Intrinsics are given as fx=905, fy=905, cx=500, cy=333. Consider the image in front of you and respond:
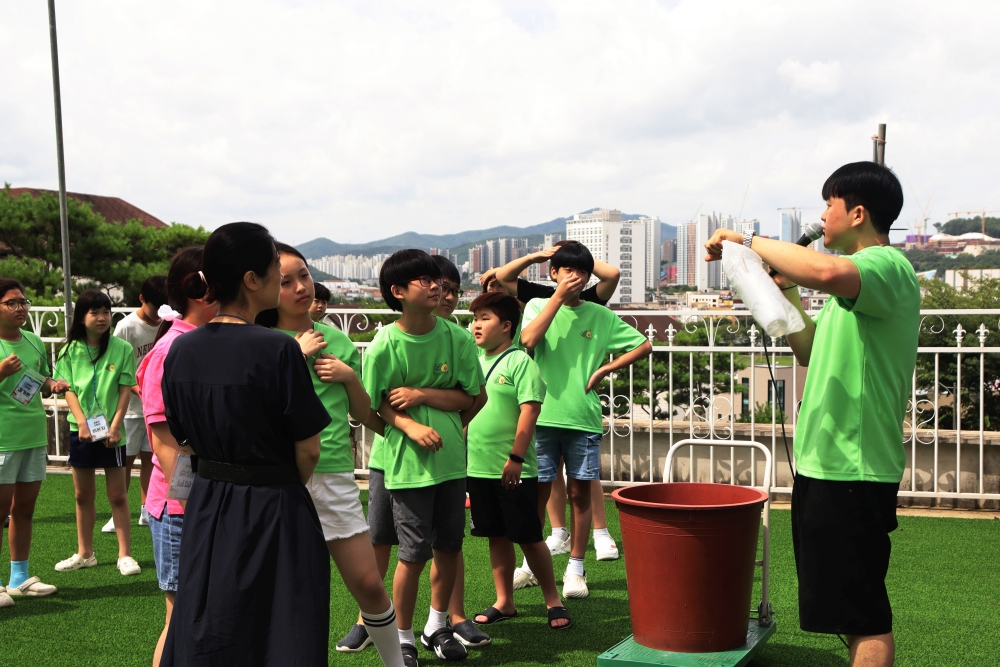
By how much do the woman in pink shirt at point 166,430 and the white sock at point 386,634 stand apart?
71cm

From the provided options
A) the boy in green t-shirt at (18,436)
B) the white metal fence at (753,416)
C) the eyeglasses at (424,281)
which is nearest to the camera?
the eyeglasses at (424,281)

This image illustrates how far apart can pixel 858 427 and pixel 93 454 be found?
4620mm

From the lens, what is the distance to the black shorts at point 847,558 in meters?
2.90

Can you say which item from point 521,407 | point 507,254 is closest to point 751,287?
point 521,407

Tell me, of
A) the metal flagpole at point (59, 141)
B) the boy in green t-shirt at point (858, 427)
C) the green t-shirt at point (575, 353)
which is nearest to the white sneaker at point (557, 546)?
the green t-shirt at point (575, 353)

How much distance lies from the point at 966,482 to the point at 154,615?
584 centimetres

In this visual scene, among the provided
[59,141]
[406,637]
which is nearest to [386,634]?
[406,637]

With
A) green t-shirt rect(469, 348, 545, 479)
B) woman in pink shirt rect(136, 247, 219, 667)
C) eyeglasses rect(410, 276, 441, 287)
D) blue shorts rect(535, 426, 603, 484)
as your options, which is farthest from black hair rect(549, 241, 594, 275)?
woman in pink shirt rect(136, 247, 219, 667)

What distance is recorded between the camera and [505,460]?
4.50 meters

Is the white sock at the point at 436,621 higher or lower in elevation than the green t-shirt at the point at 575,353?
lower

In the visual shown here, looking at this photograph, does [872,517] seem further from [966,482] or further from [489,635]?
[966,482]

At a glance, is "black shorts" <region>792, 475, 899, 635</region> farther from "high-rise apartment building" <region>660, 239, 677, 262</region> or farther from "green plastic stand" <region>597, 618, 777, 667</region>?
"high-rise apartment building" <region>660, 239, 677, 262</region>

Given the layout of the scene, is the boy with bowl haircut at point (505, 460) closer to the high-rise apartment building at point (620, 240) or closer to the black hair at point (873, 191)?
the black hair at point (873, 191)

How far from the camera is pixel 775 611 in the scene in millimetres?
4660
